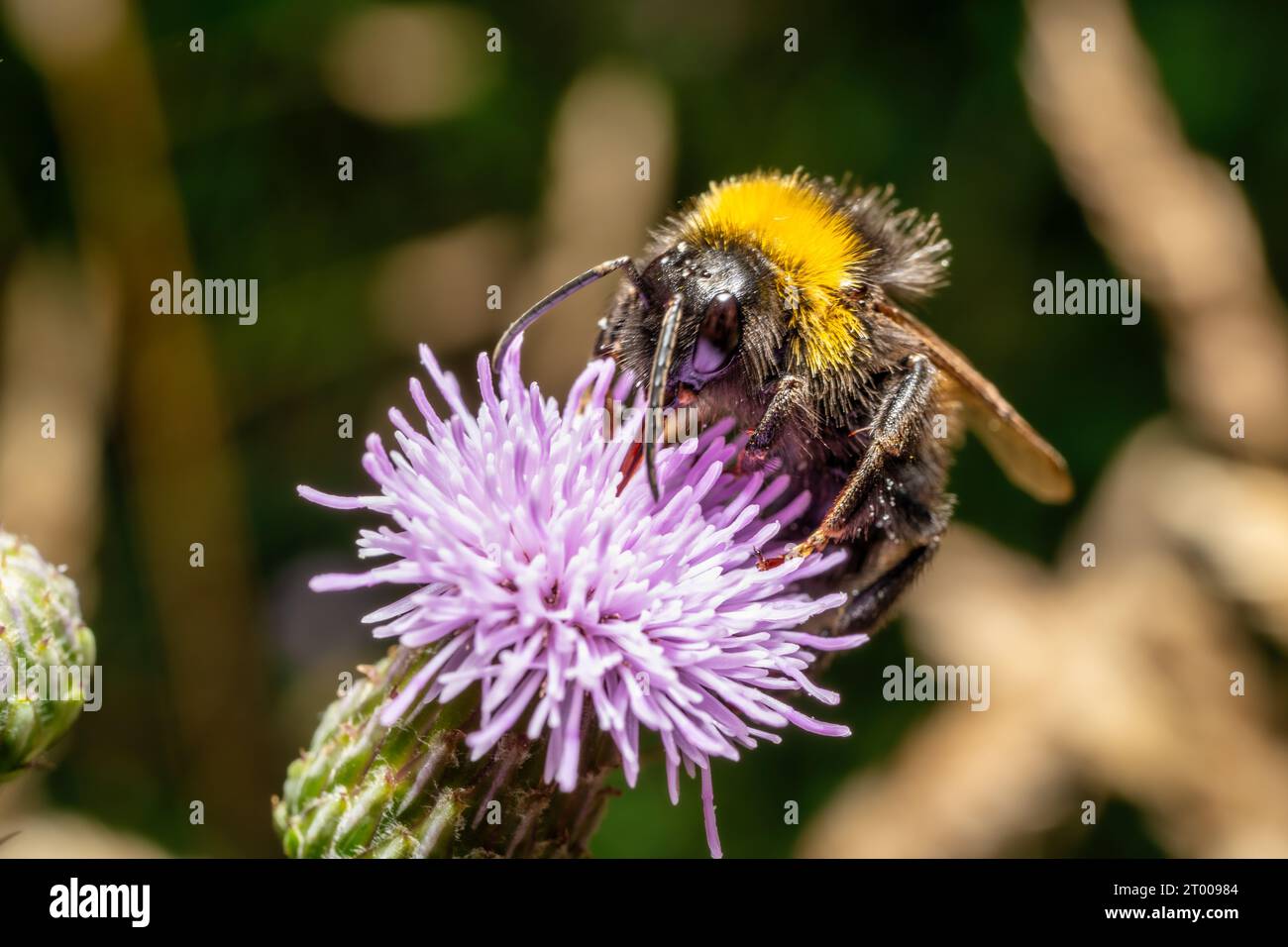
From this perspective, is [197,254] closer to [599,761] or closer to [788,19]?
[788,19]

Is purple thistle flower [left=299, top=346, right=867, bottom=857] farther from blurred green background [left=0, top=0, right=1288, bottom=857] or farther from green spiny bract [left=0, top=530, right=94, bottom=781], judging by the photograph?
blurred green background [left=0, top=0, right=1288, bottom=857]

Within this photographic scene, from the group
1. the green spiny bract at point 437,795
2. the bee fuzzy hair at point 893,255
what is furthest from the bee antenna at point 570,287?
the green spiny bract at point 437,795

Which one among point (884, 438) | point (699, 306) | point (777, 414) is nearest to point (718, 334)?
point (699, 306)

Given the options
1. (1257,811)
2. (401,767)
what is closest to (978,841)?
(1257,811)

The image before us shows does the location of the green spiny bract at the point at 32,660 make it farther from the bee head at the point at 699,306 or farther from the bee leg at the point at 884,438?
the bee leg at the point at 884,438
